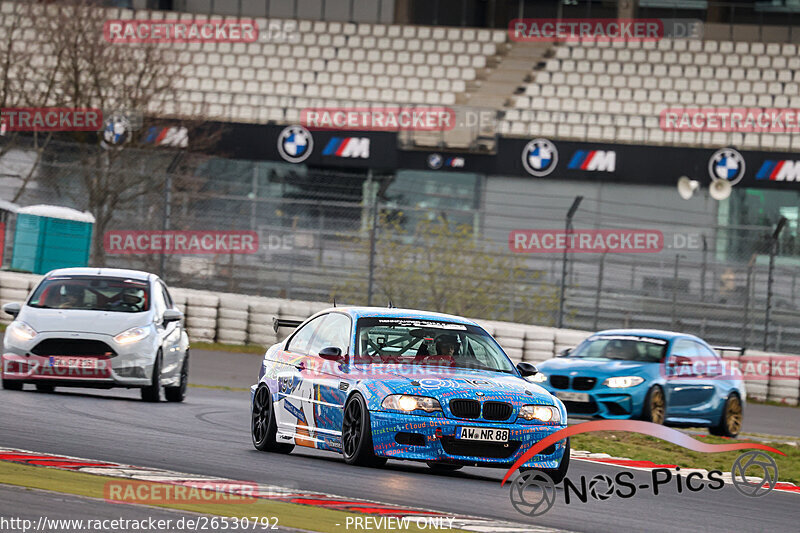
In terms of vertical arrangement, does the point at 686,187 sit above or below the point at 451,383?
above

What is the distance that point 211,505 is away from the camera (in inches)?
299

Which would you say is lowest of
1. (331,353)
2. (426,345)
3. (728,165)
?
(331,353)

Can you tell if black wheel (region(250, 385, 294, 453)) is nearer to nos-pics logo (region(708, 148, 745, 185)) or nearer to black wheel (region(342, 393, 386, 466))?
black wheel (region(342, 393, 386, 466))

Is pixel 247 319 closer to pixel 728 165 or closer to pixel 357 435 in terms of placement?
pixel 728 165

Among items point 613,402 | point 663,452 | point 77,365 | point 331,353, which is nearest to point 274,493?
point 331,353

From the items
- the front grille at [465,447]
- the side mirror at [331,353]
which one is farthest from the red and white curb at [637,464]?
the side mirror at [331,353]

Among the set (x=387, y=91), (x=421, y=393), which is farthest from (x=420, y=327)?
(x=387, y=91)

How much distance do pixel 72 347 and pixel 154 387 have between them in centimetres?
108

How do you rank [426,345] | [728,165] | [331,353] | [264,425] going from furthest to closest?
[728,165] → [264,425] → [426,345] → [331,353]

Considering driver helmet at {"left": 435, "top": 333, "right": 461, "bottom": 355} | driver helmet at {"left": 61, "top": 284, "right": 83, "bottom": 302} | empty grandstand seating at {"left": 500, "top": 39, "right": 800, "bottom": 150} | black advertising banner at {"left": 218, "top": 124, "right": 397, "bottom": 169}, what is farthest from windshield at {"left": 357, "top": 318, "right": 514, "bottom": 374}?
empty grandstand seating at {"left": 500, "top": 39, "right": 800, "bottom": 150}

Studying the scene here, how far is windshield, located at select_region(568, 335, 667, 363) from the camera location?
56.5 feet

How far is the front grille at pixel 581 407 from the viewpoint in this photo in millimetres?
16406

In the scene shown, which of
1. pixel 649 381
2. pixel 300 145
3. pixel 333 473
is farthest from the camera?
pixel 300 145

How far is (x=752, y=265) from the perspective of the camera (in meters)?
23.2
